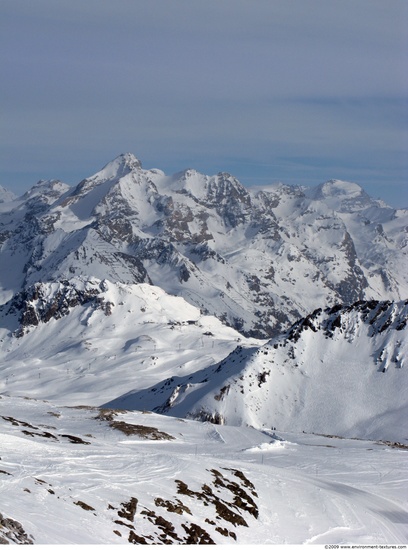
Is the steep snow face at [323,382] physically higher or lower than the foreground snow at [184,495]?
lower

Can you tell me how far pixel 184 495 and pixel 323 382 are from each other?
131 meters

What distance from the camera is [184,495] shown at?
4994 centimetres

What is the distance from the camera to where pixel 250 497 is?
54.8 meters

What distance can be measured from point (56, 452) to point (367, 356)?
443 ft

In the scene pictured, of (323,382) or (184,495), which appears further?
(323,382)

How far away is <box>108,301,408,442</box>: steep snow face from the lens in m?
164

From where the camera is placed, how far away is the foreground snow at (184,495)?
1585 inches

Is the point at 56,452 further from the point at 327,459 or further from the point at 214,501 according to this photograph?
the point at 327,459

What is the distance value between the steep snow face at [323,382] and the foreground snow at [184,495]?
7763 centimetres

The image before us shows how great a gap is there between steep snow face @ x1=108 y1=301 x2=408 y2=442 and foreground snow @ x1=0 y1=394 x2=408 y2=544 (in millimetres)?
77625

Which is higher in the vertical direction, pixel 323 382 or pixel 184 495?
pixel 184 495

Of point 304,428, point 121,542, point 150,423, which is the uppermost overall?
point 121,542

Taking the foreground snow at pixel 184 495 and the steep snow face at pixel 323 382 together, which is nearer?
the foreground snow at pixel 184 495

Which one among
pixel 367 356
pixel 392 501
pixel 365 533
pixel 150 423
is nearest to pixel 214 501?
pixel 365 533
